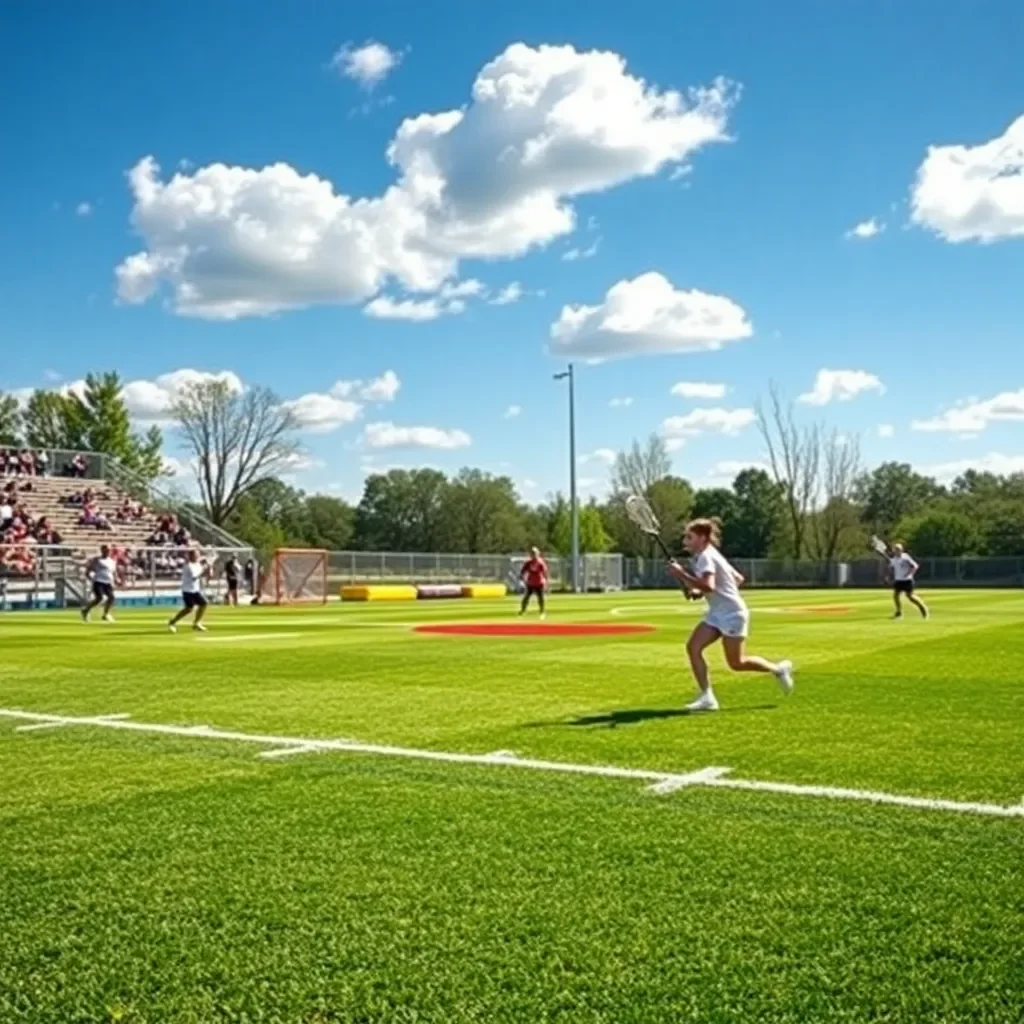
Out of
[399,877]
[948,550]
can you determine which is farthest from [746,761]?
[948,550]

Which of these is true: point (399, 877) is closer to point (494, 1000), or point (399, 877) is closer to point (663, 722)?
point (494, 1000)

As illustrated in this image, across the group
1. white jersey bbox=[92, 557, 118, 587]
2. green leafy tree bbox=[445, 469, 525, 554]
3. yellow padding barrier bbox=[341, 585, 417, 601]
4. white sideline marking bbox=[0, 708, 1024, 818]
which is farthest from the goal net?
green leafy tree bbox=[445, 469, 525, 554]

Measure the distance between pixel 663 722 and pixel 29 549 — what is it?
37.1 metres

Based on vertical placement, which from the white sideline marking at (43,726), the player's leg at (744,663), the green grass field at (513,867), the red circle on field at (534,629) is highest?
the player's leg at (744,663)

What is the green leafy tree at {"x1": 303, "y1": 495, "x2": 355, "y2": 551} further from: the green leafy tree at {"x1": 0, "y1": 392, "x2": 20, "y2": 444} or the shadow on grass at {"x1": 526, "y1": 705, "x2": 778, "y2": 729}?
the shadow on grass at {"x1": 526, "y1": 705, "x2": 778, "y2": 729}

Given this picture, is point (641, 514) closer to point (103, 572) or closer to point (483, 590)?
point (103, 572)

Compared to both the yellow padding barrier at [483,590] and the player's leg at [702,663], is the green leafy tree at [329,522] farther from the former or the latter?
the player's leg at [702,663]

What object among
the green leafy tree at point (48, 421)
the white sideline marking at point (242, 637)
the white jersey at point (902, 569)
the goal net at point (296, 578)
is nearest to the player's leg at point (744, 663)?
the white sideline marking at point (242, 637)

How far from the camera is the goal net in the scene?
4950cm

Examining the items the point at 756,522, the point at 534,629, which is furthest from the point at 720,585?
the point at 756,522

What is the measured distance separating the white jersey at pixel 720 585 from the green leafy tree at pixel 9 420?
293 ft

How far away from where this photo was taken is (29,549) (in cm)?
4166

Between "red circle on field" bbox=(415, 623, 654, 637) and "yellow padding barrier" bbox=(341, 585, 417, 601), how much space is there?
2751 cm

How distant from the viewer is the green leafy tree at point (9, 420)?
8988 cm
